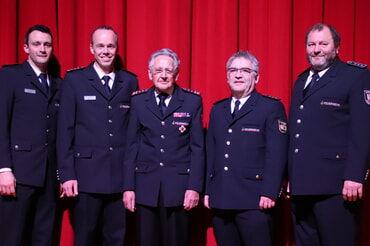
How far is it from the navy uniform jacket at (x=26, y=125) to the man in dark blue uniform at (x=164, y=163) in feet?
1.85

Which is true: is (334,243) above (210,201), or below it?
below

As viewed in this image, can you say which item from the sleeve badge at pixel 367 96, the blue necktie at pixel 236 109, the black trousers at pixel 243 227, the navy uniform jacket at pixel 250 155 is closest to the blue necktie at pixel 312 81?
the navy uniform jacket at pixel 250 155

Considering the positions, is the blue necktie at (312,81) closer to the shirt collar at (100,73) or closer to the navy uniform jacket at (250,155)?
the navy uniform jacket at (250,155)

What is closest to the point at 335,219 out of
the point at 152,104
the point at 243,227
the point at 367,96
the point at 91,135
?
the point at 243,227

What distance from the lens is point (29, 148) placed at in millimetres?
2609

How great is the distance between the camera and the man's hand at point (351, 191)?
2.23 m

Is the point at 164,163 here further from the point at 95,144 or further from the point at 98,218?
the point at 98,218

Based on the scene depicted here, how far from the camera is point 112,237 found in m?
2.69

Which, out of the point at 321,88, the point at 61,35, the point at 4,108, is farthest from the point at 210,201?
the point at 61,35

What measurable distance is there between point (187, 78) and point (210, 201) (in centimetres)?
107

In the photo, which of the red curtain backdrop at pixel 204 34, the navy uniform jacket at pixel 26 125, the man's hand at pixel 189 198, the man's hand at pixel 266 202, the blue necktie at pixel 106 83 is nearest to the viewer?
the man's hand at pixel 266 202

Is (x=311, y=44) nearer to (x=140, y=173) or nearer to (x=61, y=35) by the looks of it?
(x=140, y=173)

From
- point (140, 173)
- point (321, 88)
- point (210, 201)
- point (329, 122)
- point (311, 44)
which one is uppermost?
point (311, 44)

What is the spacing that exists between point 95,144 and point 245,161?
95cm
